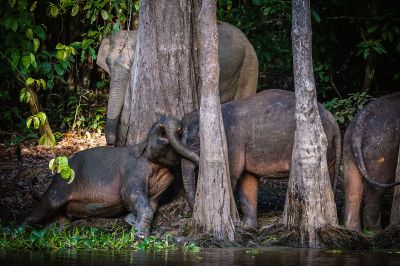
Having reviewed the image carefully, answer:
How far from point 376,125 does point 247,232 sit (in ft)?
7.54

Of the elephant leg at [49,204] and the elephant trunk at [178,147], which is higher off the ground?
the elephant trunk at [178,147]

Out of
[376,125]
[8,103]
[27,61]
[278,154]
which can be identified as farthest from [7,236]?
[8,103]

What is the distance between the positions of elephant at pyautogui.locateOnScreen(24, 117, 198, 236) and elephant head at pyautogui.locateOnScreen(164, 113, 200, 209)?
0.11 metres

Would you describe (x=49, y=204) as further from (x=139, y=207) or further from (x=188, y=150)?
(x=188, y=150)

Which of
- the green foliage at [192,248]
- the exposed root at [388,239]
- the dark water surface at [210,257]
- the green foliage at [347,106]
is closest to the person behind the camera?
the dark water surface at [210,257]

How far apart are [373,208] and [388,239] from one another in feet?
4.27

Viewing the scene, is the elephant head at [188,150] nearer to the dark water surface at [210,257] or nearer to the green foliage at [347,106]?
the dark water surface at [210,257]

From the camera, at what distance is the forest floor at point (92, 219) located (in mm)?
12180

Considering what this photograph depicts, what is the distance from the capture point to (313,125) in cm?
1198

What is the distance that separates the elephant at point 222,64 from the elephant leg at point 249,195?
6.54 feet

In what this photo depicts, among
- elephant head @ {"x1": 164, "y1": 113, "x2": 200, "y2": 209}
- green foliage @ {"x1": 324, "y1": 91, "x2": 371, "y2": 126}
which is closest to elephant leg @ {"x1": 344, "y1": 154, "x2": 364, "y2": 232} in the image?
elephant head @ {"x1": 164, "y1": 113, "x2": 200, "y2": 209}

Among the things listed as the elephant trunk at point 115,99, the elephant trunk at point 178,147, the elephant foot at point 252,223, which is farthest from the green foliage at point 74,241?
the elephant trunk at point 115,99

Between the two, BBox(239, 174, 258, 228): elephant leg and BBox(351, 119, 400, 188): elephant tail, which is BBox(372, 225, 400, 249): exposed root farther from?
BBox(239, 174, 258, 228): elephant leg

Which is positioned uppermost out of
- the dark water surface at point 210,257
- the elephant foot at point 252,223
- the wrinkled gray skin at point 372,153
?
the wrinkled gray skin at point 372,153
